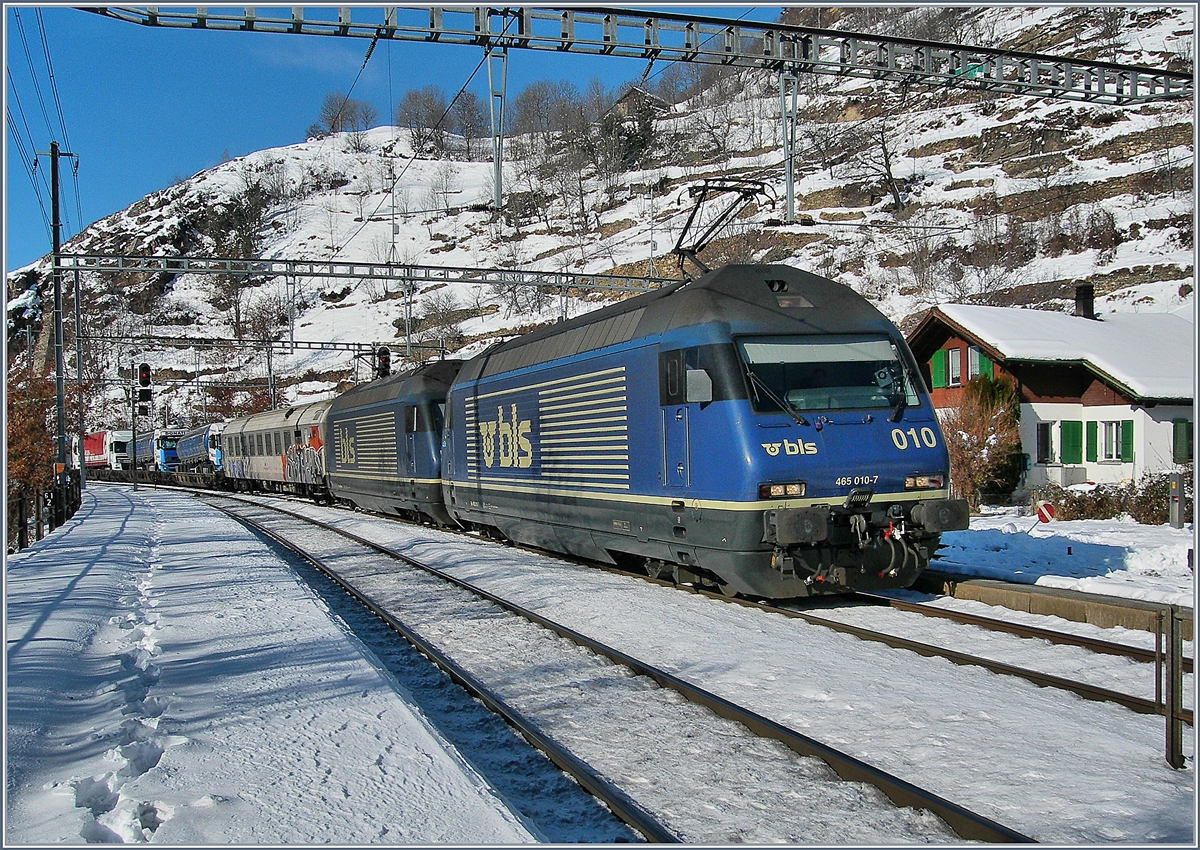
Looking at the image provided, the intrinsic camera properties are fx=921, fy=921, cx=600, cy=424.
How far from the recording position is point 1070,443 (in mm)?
28406

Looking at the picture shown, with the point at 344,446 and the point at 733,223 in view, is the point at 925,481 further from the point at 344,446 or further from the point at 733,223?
the point at 733,223

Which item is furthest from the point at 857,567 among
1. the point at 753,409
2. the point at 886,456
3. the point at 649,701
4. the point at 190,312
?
the point at 190,312

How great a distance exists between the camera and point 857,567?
31.9ft

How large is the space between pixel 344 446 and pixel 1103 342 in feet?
80.2

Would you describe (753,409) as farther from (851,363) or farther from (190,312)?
(190,312)

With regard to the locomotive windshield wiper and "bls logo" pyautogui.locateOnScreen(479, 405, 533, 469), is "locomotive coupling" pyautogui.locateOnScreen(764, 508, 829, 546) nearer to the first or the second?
the locomotive windshield wiper

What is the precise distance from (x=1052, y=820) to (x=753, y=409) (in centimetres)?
544

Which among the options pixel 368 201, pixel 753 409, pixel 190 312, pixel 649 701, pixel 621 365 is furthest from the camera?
pixel 368 201

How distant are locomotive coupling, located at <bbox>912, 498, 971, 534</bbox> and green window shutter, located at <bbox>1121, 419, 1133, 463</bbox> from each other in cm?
2067

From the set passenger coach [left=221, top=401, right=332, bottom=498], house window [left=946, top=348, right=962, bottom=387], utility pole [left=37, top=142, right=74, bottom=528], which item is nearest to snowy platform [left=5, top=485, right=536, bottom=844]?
utility pole [left=37, top=142, right=74, bottom=528]

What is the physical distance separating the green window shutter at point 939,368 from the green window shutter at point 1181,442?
752 centimetres

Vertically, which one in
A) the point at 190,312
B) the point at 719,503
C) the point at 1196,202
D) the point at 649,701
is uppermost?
the point at 190,312

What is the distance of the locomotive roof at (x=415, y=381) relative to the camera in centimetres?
2208

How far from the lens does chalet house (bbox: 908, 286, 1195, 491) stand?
87.1 ft
